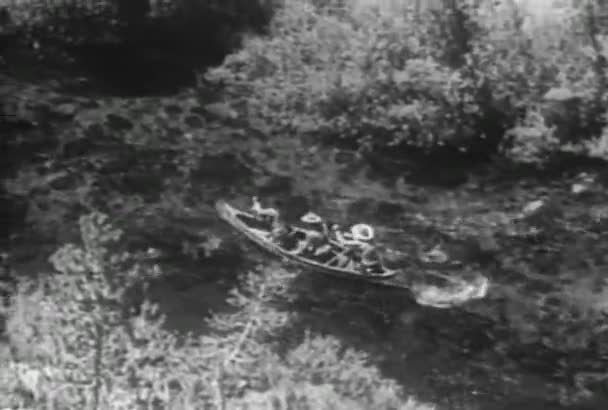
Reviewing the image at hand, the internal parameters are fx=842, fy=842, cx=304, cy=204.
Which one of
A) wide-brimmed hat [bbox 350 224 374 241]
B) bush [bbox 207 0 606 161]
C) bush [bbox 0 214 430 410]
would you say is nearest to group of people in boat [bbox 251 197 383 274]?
wide-brimmed hat [bbox 350 224 374 241]

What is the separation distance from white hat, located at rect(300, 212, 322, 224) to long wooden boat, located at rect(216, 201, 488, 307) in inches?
1.5

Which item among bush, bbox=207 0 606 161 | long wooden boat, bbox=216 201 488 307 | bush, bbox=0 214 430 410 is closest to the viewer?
bush, bbox=0 214 430 410

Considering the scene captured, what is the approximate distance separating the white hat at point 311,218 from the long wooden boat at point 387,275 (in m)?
0.04

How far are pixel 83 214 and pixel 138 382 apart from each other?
507 mm

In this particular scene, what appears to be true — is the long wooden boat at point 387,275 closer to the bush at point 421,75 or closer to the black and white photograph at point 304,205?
the black and white photograph at point 304,205

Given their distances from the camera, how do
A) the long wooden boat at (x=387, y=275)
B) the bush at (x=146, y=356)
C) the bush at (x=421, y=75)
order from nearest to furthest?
the bush at (x=146, y=356) → the long wooden boat at (x=387, y=275) → the bush at (x=421, y=75)

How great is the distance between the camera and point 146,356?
2209 mm

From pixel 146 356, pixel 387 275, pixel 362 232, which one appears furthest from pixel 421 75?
pixel 146 356

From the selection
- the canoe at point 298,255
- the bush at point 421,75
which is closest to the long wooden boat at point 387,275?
the canoe at point 298,255

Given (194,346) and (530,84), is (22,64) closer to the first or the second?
(194,346)

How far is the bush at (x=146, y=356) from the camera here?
2162 millimetres

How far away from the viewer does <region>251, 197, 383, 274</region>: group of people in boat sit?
2324 mm

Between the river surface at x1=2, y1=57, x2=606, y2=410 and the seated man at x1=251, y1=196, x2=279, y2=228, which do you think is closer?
the river surface at x1=2, y1=57, x2=606, y2=410

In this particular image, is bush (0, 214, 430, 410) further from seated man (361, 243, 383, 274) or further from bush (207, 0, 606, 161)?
bush (207, 0, 606, 161)
